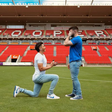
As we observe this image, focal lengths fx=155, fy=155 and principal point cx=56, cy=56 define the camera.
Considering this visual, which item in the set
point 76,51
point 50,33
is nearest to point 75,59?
point 76,51

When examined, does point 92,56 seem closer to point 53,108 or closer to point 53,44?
point 53,44

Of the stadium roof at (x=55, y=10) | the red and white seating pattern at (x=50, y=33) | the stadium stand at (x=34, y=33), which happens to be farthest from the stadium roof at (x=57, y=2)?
the stadium stand at (x=34, y=33)

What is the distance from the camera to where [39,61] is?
171 inches

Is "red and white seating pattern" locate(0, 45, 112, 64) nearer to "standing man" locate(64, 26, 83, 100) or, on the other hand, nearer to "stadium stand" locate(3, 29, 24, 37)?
"stadium stand" locate(3, 29, 24, 37)

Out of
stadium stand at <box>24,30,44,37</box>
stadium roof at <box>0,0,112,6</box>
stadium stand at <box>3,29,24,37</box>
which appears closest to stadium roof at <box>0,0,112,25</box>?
stadium roof at <box>0,0,112,6</box>

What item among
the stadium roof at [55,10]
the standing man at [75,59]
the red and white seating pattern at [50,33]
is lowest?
the standing man at [75,59]

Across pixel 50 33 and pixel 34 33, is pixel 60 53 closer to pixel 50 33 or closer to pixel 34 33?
pixel 50 33

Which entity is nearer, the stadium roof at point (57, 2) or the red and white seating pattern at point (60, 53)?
the red and white seating pattern at point (60, 53)

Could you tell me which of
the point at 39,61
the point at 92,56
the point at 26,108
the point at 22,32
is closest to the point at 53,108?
the point at 26,108

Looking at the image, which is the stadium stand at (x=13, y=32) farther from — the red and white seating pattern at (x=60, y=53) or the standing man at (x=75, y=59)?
the standing man at (x=75, y=59)

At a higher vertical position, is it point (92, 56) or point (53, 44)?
point (53, 44)

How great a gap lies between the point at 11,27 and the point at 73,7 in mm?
23583

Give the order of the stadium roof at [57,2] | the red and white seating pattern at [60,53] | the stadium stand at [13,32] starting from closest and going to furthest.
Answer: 1. the red and white seating pattern at [60,53]
2. the stadium roof at [57,2]
3. the stadium stand at [13,32]

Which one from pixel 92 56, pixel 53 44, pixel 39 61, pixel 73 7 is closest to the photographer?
pixel 39 61
